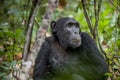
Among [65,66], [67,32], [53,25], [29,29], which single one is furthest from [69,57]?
[29,29]

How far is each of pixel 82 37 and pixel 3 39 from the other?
4.66 feet

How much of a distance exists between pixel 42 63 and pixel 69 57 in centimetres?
44

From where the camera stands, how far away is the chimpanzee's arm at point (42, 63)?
19.7ft

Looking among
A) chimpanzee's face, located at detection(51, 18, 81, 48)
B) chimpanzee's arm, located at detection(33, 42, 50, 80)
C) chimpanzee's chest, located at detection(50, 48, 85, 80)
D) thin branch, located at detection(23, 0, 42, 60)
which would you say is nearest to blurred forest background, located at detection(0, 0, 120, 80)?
thin branch, located at detection(23, 0, 42, 60)

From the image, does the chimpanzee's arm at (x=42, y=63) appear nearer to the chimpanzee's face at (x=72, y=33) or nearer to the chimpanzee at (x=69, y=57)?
the chimpanzee at (x=69, y=57)

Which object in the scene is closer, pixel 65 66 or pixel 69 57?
pixel 65 66

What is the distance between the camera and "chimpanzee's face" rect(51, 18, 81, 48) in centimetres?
597

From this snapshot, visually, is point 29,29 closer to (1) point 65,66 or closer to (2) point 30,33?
(2) point 30,33

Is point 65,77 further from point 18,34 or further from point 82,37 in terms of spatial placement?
point 18,34

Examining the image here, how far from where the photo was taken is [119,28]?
6.72 meters

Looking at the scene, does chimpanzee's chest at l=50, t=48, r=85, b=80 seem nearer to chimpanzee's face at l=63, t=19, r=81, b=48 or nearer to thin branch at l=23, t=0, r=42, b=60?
chimpanzee's face at l=63, t=19, r=81, b=48

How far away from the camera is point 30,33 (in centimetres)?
619

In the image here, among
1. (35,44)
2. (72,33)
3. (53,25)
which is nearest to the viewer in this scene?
(35,44)

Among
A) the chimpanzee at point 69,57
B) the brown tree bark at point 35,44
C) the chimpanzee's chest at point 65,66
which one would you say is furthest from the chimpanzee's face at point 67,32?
the brown tree bark at point 35,44
